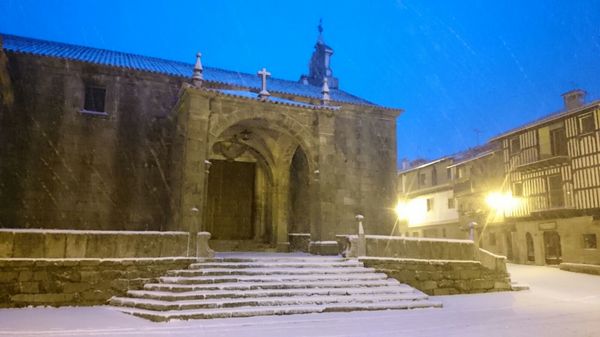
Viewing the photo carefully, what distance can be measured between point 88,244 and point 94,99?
7.88 m

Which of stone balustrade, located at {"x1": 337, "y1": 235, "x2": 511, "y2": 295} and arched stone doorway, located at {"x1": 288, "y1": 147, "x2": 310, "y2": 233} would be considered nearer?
stone balustrade, located at {"x1": 337, "y1": 235, "x2": 511, "y2": 295}

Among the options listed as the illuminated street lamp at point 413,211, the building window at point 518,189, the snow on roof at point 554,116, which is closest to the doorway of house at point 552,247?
the building window at point 518,189

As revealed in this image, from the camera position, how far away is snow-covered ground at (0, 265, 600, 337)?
740 cm

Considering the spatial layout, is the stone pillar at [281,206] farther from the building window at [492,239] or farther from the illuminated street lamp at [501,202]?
the building window at [492,239]

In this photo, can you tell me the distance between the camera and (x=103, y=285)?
10445 millimetres

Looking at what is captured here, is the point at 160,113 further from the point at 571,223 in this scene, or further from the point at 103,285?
the point at 571,223

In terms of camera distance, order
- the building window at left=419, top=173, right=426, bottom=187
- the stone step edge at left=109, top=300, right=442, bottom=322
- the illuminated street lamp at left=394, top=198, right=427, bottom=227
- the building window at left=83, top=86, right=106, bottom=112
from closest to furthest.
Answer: the stone step edge at left=109, top=300, right=442, bottom=322 < the building window at left=83, top=86, right=106, bottom=112 < the illuminated street lamp at left=394, top=198, right=427, bottom=227 < the building window at left=419, top=173, right=426, bottom=187

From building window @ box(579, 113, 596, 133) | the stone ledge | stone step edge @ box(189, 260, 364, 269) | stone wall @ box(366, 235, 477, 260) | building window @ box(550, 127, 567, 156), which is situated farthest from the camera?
building window @ box(550, 127, 567, 156)

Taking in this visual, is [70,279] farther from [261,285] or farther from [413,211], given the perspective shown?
[413,211]

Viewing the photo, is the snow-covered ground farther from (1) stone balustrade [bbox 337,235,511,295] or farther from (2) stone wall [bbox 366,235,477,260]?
(2) stone wall [bbox 366,235,477,260]

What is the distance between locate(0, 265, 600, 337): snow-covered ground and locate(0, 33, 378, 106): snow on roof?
34.2ft

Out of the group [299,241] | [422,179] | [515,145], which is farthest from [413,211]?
[299,241]

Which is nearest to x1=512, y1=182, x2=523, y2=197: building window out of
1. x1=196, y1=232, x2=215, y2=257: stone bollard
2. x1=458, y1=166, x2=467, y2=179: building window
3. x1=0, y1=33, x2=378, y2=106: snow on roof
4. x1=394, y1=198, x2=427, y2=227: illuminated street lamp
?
x1=458, y1=166, x2=467, y2=179: building window

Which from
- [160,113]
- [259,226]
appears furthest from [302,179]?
[160,113]
